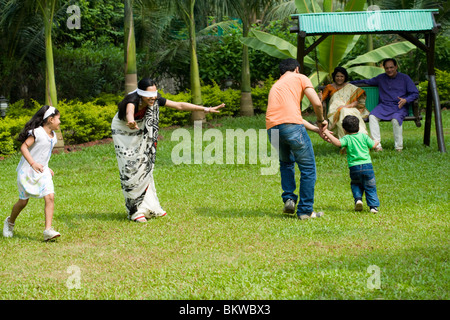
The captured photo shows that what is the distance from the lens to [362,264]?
17.2 ft

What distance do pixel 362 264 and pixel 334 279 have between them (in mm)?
489

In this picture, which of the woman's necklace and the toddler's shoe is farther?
the woman's necklace

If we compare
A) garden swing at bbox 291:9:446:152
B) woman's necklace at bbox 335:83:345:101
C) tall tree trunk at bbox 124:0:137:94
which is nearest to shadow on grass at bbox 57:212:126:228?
garden swing at bbox 291:9:446:152

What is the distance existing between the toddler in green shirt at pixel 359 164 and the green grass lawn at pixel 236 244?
18 centimetres

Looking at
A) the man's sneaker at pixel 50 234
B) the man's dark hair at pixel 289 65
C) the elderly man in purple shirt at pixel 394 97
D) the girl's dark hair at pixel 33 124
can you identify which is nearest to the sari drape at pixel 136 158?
the girl's dark hair at pixel 33 124

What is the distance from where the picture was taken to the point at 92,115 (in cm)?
1555

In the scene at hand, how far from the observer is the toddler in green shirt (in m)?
7.32

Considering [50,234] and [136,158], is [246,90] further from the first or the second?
[50,234]

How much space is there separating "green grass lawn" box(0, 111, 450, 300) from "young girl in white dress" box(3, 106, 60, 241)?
402 millimetres

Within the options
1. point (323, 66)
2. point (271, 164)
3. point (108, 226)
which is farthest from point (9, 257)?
point (323, 66)

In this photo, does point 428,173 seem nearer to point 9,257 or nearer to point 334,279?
point 334,279

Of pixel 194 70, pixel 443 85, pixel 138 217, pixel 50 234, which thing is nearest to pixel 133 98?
pixel 138 217

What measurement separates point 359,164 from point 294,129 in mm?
965

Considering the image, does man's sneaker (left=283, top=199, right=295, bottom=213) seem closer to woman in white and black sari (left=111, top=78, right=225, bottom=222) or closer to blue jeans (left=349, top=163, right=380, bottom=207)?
blue jeans (left=349, top=163, right=380, bottom=207)
